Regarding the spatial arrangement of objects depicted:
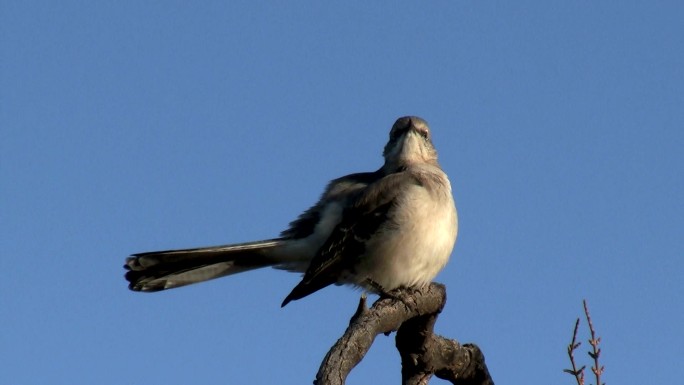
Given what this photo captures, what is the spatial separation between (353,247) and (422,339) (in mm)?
1487

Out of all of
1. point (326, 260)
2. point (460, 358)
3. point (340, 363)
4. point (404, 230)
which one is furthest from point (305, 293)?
point (340, 363)

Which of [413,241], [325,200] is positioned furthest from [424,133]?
[413,241]

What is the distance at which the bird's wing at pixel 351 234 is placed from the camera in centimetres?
676

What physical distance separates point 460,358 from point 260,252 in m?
1.84

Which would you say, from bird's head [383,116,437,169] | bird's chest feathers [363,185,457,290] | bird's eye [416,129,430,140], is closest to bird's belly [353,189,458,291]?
bird's chest feathers [363,185,457,290]

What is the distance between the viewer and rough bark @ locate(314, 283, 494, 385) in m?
4.98

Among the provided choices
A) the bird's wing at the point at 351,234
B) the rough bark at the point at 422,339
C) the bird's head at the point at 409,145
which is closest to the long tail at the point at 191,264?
the bird's wing at the point at 351,234

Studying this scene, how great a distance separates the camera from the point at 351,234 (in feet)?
22.7

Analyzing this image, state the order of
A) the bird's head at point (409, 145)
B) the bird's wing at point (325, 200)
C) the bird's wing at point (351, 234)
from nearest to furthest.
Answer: the bird's wing at point (351, 234) < the bird's wing at point (325, 200) < the bird's head at point (409, 145)

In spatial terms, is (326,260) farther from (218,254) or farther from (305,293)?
(218,254)

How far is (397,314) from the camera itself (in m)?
5.18

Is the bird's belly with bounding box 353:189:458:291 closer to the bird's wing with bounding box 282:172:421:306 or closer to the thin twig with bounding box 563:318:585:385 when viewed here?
the bird's wing with bounding box 282:172:421:306

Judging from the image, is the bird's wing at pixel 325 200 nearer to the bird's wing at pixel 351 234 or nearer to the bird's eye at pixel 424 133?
Result: the bird's wing at pixel 351 234

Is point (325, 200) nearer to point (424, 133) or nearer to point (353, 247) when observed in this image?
point (353, 247)
